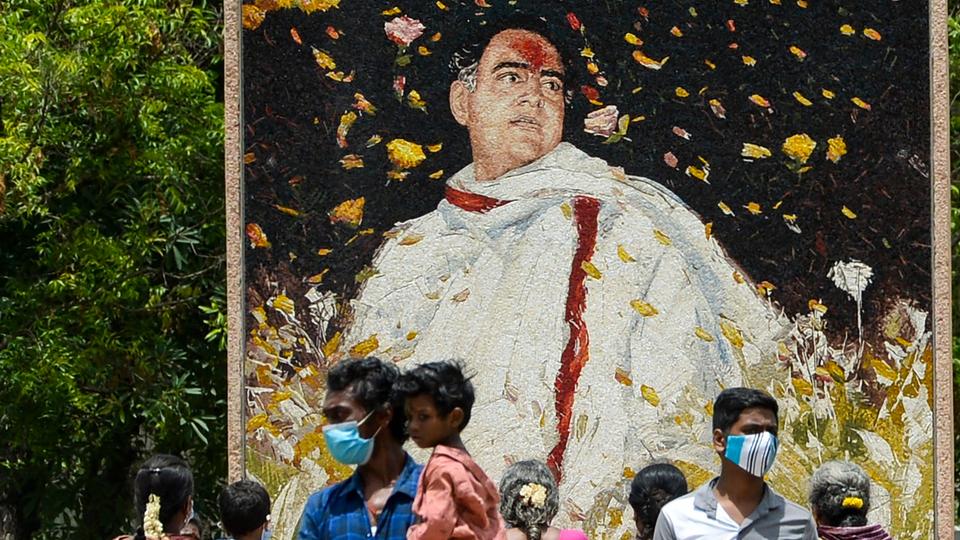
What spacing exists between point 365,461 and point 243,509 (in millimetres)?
1463

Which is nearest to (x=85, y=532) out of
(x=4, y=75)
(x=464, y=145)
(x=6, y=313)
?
(x=6, y=313)

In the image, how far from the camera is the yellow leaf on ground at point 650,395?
36.7 ft

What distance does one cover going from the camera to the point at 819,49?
1147 cm

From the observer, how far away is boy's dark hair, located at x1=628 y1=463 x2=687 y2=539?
7.57m

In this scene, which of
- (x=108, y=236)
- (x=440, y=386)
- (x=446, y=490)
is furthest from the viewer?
(x=108, y=236)

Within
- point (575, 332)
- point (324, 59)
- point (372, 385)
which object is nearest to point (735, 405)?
point (372, 385)

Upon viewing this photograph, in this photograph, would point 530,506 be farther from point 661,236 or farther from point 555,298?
point 661,236

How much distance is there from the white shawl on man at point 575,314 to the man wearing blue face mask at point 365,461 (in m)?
5.15

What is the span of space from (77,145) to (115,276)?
110cm

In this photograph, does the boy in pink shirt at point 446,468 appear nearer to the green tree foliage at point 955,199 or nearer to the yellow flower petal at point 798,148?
the yellow flower petal at point 798,148

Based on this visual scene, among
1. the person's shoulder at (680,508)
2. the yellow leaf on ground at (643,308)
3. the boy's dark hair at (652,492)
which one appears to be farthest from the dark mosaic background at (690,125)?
the person's shoulder at (680,508)

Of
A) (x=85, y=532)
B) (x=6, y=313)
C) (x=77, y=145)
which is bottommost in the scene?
(x=85, y=532)

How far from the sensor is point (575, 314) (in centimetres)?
1130

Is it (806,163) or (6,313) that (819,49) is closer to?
(806,163)
